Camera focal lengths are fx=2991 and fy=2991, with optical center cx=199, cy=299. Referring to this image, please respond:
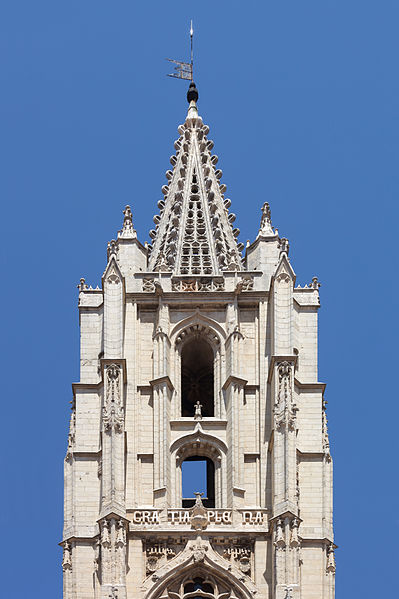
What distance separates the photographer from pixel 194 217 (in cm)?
8062

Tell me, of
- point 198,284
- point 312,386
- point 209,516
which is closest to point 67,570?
point 209,516

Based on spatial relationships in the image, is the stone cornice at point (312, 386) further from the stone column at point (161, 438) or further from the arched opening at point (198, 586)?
the arched opening at point (198, 586)

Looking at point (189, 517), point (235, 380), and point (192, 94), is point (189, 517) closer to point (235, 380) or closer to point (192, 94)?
point (235, 380)

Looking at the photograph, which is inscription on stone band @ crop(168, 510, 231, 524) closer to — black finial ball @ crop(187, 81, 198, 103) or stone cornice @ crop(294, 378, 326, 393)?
stone cornice @ crop(294, 378, 326, 393)

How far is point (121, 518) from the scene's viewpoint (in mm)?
72312

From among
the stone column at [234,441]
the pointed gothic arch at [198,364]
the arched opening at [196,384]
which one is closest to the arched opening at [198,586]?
the stone column at [234,441]

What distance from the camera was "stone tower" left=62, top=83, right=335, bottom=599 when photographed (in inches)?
2852

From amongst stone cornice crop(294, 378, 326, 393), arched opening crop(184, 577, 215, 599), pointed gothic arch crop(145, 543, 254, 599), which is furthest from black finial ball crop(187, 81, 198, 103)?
arched opening crop(184, 577, 215, 599)

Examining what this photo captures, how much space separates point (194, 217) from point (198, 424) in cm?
734

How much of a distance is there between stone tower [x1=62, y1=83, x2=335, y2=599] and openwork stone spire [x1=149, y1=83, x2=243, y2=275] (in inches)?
2.7

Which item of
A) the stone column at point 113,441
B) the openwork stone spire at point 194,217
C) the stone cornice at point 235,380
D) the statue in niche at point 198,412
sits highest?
the openwork stone spire at point 194,217

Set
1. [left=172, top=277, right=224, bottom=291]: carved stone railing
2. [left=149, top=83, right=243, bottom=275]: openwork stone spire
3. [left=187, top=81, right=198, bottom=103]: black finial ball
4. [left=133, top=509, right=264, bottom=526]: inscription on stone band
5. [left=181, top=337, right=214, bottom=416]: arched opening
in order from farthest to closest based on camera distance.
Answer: [left=187, top=81, right=198, bottom=103]: black finial ball < [left=181, top=337, right=214, bottom=416]: arched opening < [left=149, top=83, right=243, bottom=275]: openwork stone spire < [left=172, top=277, right=224, bottom=291]: carved stone railing < [left=133, top=509, right=264, bottom=526]: inscription on stone band

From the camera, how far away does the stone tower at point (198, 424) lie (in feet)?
238

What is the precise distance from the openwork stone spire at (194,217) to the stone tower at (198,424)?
7 cm
